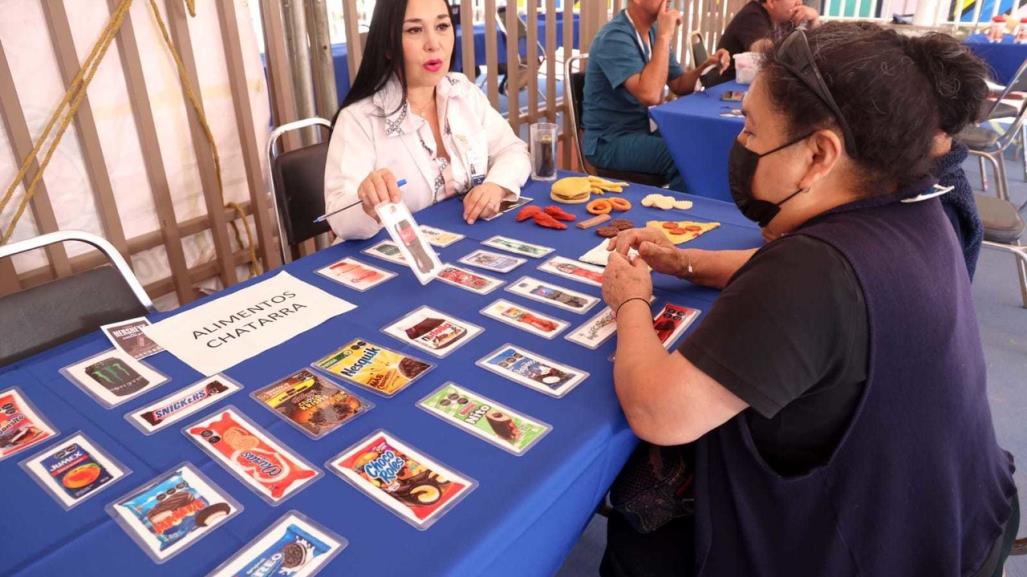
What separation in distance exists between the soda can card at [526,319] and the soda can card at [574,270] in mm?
179

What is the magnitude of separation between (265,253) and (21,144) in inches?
35.2

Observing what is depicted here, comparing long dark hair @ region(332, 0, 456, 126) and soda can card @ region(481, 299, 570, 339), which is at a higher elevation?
long dark hair @ region(332, 0, 456, 126)

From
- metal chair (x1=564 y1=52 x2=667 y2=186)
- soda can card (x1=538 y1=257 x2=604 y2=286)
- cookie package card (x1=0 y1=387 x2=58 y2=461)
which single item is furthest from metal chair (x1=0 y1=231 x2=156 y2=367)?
metal chair (x1=564 y1=52 x2=667 y2=186)

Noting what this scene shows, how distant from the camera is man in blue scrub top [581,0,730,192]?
2.94 meters

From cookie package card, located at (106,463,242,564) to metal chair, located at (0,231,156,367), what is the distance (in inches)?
25.1

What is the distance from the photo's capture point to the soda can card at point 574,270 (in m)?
1.40

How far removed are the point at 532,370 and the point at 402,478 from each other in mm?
308

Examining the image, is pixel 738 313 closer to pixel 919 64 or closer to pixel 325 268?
pixel 919 64

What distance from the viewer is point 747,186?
1046mm

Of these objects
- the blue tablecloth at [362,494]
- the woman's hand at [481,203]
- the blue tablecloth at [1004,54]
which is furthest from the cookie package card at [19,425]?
the blue tablecloth at [1004,54]

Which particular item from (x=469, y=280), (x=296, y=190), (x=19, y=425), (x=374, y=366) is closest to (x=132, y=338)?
(x=19, y=425)

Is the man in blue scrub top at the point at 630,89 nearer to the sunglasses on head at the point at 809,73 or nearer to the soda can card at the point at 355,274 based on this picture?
the soda can card at the point at 355,274

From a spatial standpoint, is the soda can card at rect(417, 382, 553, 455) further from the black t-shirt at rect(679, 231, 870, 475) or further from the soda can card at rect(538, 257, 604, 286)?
the soda can card at rect(538, 257, 604, 286)

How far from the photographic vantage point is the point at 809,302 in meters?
0.78
